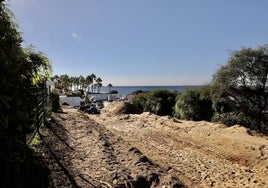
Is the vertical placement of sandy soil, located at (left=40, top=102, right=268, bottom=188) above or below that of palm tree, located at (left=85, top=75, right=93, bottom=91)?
below

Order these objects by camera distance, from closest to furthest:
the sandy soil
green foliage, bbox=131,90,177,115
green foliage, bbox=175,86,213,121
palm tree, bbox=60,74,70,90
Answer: the sandy soil < green foliage, bbox=175,86,213,121 < green foliage, bbox=131,90,177,115 < palm tree, bbox=60,74,70,90

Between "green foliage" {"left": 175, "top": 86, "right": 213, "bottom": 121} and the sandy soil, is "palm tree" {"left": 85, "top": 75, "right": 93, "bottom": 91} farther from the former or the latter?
the sandy soil

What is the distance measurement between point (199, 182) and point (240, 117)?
12.5 metres

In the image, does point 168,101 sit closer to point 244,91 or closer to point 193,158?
point 244,91

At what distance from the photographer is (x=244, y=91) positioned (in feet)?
68.4

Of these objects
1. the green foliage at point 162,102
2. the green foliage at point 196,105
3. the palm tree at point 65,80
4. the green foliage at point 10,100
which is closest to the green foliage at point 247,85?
the green foliage at point 196,105

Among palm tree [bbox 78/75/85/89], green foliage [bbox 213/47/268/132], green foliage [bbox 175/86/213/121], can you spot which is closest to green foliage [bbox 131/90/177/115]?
green foliage [bbox 175/86/213/121]

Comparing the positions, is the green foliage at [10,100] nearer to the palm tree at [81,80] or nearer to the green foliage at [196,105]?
the green foliage at [196,105]

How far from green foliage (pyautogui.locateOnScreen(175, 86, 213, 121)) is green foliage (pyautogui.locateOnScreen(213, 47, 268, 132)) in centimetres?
206

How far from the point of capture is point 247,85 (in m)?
20.6

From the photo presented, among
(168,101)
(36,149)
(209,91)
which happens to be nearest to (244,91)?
(209,91)

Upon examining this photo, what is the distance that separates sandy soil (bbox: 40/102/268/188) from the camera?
26.0 feet

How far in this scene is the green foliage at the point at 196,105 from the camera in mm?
23719

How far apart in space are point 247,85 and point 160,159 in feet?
36.0
